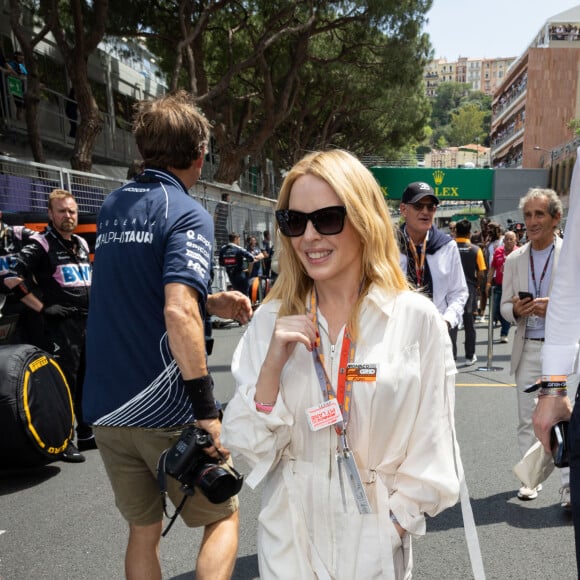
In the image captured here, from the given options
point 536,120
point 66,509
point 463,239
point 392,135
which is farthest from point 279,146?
point 536,120

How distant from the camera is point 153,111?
2.14 meters

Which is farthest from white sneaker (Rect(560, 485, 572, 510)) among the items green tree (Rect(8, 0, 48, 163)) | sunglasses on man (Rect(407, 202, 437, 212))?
green tree (Rect(8, 0, 48, 163))

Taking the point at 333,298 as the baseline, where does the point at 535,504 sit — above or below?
below

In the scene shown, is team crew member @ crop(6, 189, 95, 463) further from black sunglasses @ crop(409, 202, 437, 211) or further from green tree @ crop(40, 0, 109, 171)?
green tree @ crop(40, 0, 109, 171)

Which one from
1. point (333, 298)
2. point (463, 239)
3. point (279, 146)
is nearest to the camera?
point (333, 298)

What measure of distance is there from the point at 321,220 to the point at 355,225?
3.8 inches

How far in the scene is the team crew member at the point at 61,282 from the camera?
441 centimetres

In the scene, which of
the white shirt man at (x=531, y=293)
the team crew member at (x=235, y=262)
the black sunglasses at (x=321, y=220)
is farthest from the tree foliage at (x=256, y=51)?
the black sunglasses at (x=321, y=220)

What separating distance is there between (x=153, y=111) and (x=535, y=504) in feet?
10.8

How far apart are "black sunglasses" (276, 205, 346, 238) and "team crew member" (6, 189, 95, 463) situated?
3.31 metres

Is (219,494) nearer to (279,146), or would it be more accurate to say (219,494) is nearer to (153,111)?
(153,111)

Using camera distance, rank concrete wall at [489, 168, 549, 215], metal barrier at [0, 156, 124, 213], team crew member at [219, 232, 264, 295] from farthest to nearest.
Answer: concrete wall at [489, 168, 549, 215] < team crew member at [219, 232, 264, 295] < metal barrier at [0, 156, 124, 213]

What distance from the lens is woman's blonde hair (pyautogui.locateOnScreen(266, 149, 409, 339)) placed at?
1.56 m

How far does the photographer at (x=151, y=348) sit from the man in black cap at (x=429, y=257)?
7.63 ft
